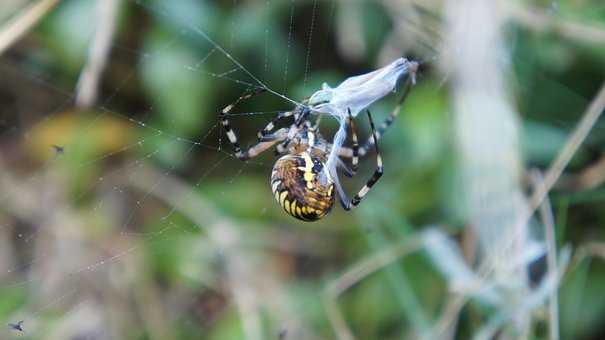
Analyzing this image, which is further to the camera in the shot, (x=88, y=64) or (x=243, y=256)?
(x=243, y=256)

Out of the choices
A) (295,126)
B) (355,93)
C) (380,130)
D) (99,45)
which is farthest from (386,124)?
(99,45)

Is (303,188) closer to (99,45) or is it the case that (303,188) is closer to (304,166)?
(304,166)

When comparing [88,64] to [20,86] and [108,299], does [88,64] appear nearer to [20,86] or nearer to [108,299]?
[20,86]

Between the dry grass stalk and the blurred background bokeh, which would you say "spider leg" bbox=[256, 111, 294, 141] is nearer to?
the blurred background bokeh

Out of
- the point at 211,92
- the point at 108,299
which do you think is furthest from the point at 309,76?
the point at 108,299

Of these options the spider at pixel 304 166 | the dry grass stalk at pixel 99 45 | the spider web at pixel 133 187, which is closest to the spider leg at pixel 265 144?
the spider at pixel 304 166

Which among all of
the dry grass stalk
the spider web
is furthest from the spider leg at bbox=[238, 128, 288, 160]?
the dry grass stalk

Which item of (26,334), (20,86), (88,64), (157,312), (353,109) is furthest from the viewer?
(20,86)

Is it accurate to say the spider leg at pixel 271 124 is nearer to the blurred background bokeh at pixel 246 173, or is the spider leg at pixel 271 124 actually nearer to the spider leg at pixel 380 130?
the spider leg at pixel 380 130

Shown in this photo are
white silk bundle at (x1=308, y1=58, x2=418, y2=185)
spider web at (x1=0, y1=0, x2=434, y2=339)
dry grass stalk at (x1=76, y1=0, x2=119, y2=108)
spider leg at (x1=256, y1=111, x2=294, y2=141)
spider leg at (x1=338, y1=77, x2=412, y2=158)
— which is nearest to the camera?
white silk bundle at (x1=308, y1=58, x2=418, y2=185)
